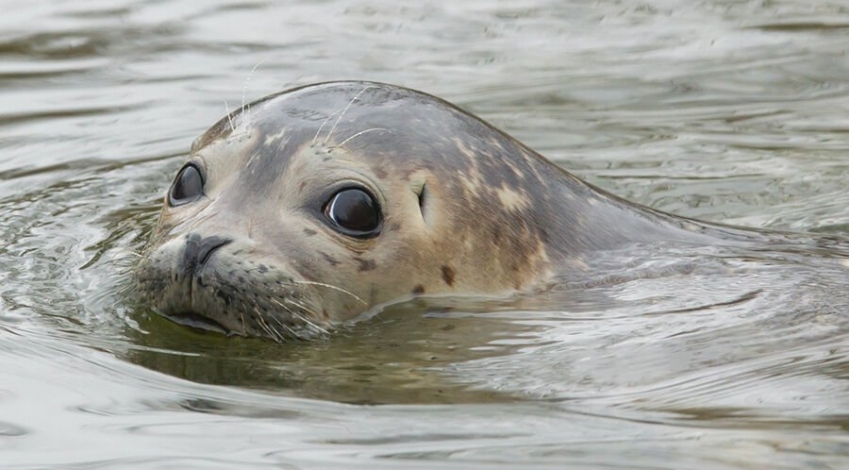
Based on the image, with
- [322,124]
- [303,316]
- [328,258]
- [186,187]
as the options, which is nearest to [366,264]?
[328,258]

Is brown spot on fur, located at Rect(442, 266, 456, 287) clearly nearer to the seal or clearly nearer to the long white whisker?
the seal

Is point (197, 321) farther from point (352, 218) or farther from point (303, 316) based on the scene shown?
point (352, 218)

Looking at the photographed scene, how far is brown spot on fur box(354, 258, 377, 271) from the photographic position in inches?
189

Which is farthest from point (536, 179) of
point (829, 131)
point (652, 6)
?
point (652, 6)

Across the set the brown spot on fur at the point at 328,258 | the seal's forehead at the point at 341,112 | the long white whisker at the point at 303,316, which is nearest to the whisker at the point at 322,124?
the seal's forehead at the point at 341,112

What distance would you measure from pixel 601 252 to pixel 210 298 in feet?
4.34

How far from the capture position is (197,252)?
4.50 meters

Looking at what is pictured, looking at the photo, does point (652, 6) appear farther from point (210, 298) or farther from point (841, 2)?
point (210, 298)

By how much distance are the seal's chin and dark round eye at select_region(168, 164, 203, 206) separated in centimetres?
43

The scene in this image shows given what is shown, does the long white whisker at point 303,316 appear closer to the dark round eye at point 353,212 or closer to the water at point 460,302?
the water at point 460,302

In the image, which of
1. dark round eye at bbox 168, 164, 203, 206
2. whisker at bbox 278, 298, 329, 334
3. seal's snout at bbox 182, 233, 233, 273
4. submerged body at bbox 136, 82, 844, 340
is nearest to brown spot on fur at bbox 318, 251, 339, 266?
submerged body at bbox 136, 82, 844, 340

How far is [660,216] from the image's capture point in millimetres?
5602

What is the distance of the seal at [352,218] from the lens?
460 cm

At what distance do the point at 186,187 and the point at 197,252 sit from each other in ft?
1.91
